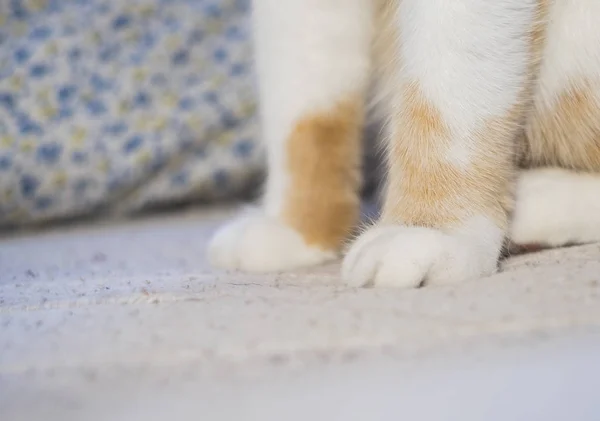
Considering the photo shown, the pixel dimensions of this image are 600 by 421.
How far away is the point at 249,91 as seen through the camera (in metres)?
1.43

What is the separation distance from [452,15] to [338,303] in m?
0.31

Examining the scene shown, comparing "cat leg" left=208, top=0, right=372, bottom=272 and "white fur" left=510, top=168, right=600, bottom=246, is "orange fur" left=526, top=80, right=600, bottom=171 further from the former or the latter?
"cat leg" left=208, top=0, right=372, bottom=272

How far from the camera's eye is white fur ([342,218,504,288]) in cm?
68

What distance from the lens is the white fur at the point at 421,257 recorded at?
0.68 meters

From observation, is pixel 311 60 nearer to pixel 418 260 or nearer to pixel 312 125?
pixel 312 125

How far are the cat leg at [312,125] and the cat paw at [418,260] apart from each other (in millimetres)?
208

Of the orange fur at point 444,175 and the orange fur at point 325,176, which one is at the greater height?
the orange fur at point 444,175

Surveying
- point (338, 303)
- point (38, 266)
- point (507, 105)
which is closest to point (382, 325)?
point (338, 303)

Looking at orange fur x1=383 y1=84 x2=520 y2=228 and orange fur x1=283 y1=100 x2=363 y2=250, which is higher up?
orange fur x1=383 y1=84 x2=520 y2=228

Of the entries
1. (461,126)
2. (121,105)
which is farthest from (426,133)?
(121,105)

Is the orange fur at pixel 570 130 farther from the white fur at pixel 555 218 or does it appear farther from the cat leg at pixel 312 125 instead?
the cat leg at pixel 312 125

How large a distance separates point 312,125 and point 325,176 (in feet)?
0.22

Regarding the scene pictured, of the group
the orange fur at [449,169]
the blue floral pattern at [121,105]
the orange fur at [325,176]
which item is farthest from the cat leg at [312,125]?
the blue floral pattern at [121,105]

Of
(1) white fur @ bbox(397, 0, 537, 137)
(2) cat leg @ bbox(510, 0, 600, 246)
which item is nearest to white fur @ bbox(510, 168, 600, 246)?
(2) cat leg @ bbox(510, 0, 600, 246)
